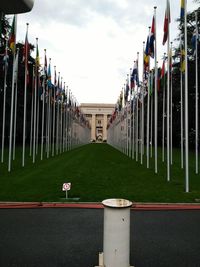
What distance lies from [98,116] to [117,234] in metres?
173

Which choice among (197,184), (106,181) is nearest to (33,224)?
(106,181)

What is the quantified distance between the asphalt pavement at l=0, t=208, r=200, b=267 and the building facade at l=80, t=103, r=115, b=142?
535 ft

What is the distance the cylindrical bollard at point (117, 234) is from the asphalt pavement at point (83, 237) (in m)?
0.63

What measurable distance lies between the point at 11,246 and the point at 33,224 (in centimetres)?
191

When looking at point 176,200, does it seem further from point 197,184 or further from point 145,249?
point 145,249

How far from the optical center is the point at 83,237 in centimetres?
759

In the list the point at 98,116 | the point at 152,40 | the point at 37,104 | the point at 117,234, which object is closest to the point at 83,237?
the point at 117,234

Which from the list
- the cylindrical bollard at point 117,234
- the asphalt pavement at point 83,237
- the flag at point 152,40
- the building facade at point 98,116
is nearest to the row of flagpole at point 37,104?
the flag at point 152,40

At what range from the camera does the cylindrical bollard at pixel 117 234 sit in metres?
5.30

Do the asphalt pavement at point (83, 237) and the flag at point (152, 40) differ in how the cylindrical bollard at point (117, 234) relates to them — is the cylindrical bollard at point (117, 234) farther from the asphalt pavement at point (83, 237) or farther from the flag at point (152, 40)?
the flag at point (152, 40)

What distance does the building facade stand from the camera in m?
174

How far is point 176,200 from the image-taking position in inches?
480

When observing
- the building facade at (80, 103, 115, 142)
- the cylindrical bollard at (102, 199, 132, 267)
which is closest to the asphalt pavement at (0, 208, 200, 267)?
the cylindrical bollard at (102, 199, 132, 267)

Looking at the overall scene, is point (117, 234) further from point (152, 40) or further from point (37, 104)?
point (37, 104)
